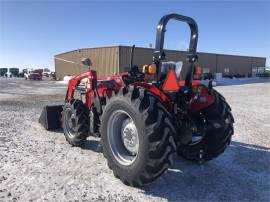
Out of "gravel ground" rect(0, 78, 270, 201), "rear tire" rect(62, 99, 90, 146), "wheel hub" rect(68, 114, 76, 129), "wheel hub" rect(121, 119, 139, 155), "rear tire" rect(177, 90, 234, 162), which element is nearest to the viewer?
"gravel ground" rect(0, 78, 270, 201)

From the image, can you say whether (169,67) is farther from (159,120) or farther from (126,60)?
(126,60)

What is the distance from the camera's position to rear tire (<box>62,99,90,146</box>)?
5395mm

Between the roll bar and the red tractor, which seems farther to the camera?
the roll bar

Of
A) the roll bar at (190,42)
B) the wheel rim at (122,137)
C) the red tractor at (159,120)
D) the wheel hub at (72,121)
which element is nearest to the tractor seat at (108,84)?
the red tractor at (159,120)

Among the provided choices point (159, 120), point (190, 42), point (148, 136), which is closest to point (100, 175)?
point (148, 136)

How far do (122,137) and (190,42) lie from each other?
5.74ft

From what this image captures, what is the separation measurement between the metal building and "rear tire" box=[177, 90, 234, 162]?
18.1m

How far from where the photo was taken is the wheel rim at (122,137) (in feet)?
13.1

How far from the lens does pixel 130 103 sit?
11.7 ft

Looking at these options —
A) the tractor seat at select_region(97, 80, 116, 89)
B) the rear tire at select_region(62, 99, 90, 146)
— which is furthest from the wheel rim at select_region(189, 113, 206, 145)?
the rear tire at select_region(62, 99, 90, 146)

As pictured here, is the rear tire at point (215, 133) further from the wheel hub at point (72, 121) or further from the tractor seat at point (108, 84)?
the wheel hub at point (72, 121)

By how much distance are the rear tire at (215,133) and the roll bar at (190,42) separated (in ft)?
1.88

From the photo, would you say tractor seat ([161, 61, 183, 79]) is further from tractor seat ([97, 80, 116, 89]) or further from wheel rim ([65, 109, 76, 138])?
wheel rim ([65, 109, 76, 138])

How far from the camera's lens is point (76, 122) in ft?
17.8
